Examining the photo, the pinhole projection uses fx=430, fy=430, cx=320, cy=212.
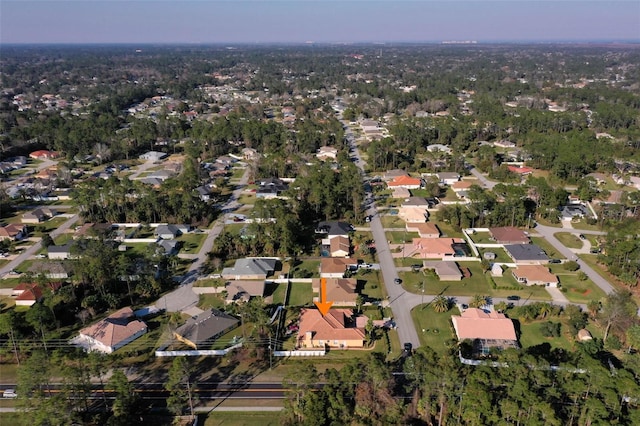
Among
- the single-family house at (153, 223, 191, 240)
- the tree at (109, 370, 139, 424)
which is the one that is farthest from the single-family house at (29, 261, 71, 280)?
the tree at (109, 370, 139, 424)

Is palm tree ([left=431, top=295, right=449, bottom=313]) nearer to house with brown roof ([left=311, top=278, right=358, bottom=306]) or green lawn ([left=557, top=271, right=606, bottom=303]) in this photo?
house with brown roof ([left=311, top=278, right=358, bottom=306])

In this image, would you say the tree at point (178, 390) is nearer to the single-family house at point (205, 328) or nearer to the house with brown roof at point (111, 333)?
the single-family house at point (205, 328)

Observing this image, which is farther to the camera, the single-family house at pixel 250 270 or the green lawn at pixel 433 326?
the single-family house at pixel 250 270

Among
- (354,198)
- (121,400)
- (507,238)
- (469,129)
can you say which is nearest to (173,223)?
(354,198)

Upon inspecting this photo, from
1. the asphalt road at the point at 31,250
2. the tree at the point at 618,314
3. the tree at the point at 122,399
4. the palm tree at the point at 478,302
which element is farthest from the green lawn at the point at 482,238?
the asphalt road at the point at 31,250

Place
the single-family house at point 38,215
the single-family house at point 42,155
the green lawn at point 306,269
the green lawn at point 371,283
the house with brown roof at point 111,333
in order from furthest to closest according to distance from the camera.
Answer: the single-family house at point 42,155
the single-family house at point 38,215
the green lawn at point 306,269
the green lawn at point 371,283
the house with brown roof at point 111,333

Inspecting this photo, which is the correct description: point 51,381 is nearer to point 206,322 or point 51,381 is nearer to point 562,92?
point 206,322
